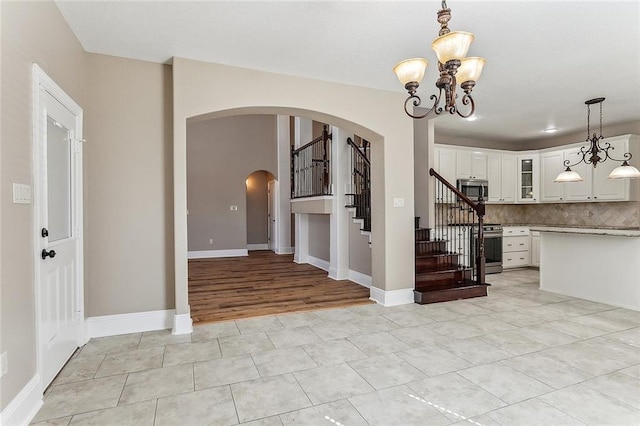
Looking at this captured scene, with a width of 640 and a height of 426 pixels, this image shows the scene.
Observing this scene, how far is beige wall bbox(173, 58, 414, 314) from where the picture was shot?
11.4 feet

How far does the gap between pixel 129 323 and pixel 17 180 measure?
6.47 ft

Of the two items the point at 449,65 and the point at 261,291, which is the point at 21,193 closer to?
the point at 449,65

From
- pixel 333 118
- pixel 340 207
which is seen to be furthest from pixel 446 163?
pixel 333 118

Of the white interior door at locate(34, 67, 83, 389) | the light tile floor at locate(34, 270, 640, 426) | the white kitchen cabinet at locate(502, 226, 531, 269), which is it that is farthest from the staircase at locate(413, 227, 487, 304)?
the white interior door at locate(34, 67, 83, 389)

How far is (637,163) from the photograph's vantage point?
5871mm

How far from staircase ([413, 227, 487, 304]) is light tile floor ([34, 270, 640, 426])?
2.08ft

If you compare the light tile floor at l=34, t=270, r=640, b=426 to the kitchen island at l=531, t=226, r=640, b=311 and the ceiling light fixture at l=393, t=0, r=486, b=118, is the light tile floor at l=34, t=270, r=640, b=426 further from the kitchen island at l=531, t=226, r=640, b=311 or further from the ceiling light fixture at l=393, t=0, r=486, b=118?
the ceiling light fixture at l=393, t=0, r=486, b=118

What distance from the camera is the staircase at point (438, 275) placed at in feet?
15.0

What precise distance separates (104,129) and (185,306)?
78.1 inches

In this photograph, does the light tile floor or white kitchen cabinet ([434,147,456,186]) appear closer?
the light tile floor

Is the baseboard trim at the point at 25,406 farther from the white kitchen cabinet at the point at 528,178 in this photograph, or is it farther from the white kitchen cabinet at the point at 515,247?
the white kitchen cabinet at the point at 528,178

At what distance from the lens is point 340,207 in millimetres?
6000

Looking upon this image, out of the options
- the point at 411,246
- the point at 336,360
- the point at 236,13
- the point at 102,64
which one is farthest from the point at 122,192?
the point at 411,246

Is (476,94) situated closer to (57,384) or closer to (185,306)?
(185,306)
